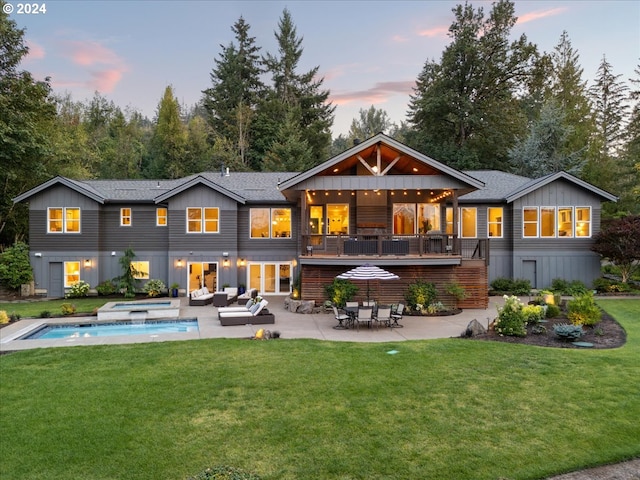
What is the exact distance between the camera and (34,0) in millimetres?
26016

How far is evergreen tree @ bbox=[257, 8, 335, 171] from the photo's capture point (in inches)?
1841

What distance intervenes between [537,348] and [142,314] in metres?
14.3

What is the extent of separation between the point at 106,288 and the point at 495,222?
21.9 metres

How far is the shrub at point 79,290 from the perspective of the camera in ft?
73.7

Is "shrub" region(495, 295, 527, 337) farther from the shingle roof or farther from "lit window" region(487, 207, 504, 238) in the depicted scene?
"lit window" region(487, 207, 504, 238)

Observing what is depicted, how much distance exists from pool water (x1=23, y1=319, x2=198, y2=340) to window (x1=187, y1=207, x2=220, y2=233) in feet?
26.0

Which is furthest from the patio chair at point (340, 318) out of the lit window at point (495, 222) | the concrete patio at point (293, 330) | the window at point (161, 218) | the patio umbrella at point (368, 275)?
the window at point (161, 218)

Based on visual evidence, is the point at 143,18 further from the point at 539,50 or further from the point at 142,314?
the point at 539,50

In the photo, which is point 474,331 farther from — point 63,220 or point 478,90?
point 478,90

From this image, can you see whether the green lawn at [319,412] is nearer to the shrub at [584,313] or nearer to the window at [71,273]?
the shrub at [584,313]

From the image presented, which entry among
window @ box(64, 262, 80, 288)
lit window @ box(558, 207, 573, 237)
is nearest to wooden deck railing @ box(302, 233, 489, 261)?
lit window @ box(558, 207, 573, 237)

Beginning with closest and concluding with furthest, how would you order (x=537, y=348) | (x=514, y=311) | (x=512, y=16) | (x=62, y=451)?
(x=62, y=451) → (x=537, y=348) → (x=514, y=311) → (x=512, y=16)

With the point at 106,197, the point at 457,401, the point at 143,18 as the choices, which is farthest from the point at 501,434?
the point at 143,18

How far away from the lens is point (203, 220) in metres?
23.1
